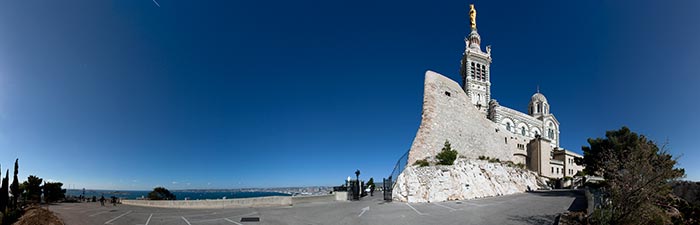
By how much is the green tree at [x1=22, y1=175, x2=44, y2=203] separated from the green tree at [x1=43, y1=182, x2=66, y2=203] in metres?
0.66

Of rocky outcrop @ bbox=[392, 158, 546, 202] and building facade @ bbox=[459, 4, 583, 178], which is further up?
building facade @ bbox=[459, 4, 583, 178]

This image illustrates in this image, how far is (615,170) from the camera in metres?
9.73

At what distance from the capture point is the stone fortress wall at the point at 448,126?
2456 cm

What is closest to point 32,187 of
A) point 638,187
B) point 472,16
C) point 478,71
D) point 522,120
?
point 638,187

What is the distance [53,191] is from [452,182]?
4772 centimetres

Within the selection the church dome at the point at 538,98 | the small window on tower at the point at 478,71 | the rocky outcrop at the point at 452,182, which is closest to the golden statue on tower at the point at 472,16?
the small window on tower at the point at 478,71

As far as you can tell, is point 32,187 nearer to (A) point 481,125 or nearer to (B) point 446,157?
(B) point 446,157

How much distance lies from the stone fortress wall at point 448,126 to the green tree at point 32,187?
147 feet

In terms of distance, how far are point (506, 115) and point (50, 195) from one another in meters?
75.0

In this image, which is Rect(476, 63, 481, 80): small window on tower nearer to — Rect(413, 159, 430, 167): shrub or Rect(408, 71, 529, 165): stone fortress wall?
Rect(408, 71, 529, 165): stone fortress wall

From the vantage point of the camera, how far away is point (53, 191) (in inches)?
1473

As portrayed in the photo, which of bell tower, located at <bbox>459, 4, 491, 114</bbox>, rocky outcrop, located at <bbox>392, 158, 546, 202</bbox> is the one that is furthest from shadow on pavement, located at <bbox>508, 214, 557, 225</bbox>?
bell tower, located at <bbox>459, 4, 491, 114</bbox>

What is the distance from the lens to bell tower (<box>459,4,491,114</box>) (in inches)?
2813

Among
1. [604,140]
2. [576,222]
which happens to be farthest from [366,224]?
[604,140]
